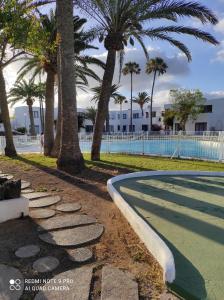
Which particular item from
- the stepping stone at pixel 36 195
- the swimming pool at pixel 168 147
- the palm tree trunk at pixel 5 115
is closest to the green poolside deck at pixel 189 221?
the stepping stone at pixel 36 195

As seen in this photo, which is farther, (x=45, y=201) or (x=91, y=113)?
(x=91, y=113)

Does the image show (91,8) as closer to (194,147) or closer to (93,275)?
(194,147)

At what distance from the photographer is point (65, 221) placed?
505 cm

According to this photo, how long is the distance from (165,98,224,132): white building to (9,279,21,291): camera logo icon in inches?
1639

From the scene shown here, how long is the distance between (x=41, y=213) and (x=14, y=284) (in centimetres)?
228

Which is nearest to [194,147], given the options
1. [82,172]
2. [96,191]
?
[82,172]

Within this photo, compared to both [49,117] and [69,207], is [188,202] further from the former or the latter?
[49,117]

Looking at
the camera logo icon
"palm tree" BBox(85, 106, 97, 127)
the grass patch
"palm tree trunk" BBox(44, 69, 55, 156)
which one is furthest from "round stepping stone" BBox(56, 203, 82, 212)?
"palm tree" BBox(85, 106, 97, 127)

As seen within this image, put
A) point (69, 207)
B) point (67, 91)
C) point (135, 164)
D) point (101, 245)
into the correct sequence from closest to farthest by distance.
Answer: point (101, 245), point (69, 207), point (67, 91), point (135, 164)

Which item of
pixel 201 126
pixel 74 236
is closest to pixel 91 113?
pixel 201 126

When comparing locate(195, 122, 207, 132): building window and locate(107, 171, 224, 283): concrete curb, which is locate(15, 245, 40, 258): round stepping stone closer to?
locate(107, 171, 224, 283): concrete curb

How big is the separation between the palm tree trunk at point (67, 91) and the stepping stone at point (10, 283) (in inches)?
228

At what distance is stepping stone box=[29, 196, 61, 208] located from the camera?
19.8 ft

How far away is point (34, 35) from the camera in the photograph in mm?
8211
